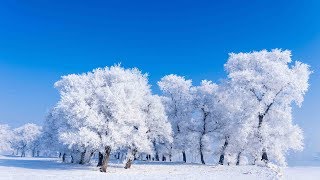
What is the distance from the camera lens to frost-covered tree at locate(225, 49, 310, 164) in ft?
162

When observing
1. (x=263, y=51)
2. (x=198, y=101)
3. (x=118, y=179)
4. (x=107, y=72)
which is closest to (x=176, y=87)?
(x=198, y=101)

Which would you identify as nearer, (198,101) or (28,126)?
(198,101)

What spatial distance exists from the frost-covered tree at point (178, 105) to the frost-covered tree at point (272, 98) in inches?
732

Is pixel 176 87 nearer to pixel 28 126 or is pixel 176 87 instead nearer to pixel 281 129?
pixel 281 129

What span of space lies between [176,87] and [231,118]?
64.5 feet

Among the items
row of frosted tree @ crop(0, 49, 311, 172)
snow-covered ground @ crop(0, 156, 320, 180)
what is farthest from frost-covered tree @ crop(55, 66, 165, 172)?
snow-covered ground @ crop(0, 156, 320, 180)

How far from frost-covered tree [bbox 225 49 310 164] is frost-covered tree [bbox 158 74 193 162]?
1860 cm

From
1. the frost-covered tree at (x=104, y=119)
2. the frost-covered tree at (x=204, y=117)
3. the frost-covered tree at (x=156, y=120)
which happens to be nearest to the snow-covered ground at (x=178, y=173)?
the frost-covered tree at (x=104, y=119)

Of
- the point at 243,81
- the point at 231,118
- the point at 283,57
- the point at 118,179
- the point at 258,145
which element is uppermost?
the point at 283,57

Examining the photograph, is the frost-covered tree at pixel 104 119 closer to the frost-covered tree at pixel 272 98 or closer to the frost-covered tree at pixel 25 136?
the frost-covered tree at pixel 272 98

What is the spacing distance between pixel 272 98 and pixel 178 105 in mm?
27235

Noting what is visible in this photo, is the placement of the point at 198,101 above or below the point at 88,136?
above

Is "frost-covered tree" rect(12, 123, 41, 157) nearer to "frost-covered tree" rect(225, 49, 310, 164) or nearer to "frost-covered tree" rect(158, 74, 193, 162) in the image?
"frost-covered tree" rect(158, 74, 193, 162)

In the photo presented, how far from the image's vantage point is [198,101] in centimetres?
6619
